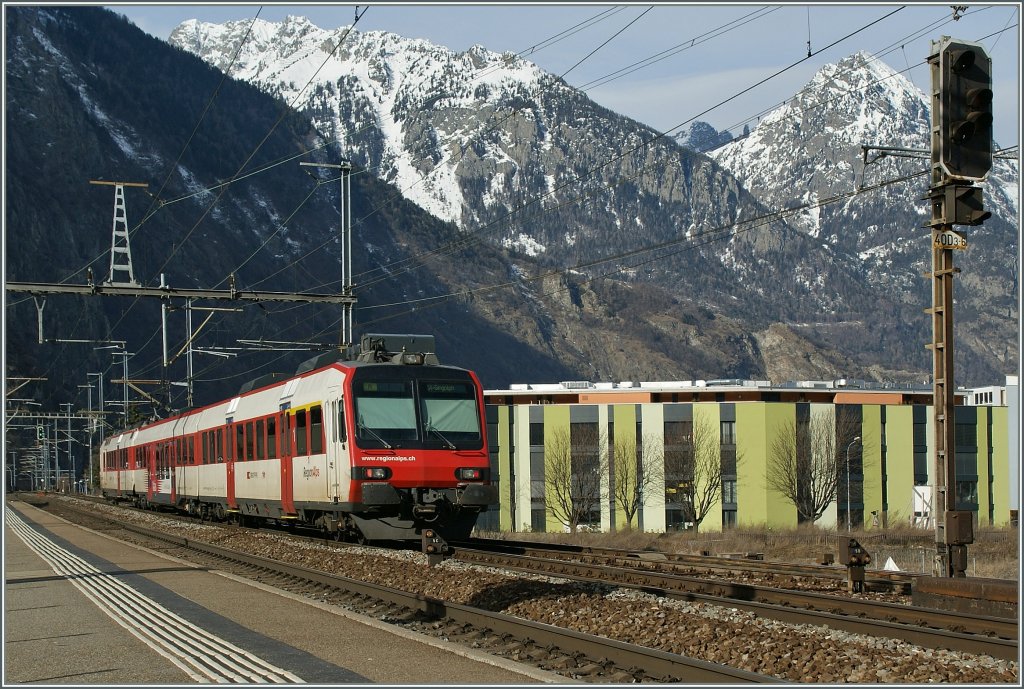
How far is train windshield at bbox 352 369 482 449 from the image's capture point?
24.6 metres

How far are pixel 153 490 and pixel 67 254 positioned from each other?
137m

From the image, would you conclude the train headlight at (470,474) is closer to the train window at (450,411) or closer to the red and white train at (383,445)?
the red and white train at (383,445)

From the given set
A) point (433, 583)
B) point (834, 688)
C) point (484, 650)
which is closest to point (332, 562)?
point (433, 583)

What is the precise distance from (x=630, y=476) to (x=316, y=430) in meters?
82.2

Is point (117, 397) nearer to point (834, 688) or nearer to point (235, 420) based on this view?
point (235, 420)

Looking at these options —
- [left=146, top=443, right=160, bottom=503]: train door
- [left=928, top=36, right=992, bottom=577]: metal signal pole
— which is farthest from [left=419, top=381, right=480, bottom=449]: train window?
[left=146, top=443, right=160, bottom=503]: train door

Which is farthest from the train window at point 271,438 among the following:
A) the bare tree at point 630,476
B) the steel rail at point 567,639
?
the bare tree at point 630,476

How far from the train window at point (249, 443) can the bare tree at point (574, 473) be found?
70.4 meters

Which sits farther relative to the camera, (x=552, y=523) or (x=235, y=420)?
(x=552, y=523)

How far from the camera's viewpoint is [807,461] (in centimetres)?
10812

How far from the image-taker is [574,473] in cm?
10744

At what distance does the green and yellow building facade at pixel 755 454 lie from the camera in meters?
108

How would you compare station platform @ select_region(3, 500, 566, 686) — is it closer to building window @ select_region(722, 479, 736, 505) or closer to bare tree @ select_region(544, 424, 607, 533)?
bare tree @ select_region(544, 424, 607, 533)

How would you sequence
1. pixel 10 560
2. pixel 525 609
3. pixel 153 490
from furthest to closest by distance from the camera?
pixel 153 490
pixel 10 560
pixel 525 609
